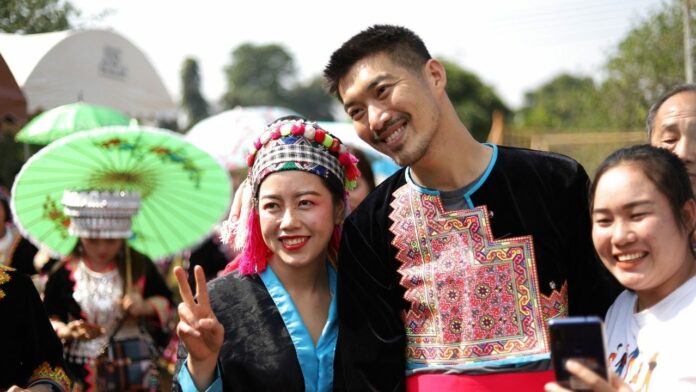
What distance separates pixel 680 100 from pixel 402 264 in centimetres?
129

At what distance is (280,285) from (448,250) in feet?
2.38

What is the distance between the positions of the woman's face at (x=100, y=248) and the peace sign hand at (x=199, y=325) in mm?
2510

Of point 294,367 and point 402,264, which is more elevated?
point 402,264

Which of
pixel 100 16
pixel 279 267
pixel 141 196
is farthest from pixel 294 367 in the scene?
pixel 100 16

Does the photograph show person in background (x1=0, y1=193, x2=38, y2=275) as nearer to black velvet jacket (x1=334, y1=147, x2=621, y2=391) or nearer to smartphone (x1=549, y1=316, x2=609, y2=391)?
black velvet jacket (x1=334, y1=147, x2=621, y2=391)

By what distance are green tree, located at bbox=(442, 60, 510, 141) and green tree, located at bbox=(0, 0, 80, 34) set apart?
2396 cm

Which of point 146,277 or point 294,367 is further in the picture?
point 146,277

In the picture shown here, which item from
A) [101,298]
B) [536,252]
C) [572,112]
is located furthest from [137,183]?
[572,112]

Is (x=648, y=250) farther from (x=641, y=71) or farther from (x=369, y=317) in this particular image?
(x=641, y=71)

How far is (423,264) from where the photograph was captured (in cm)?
273

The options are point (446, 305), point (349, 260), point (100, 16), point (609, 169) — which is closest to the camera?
point (609, 169)

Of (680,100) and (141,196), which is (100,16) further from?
(680,100)

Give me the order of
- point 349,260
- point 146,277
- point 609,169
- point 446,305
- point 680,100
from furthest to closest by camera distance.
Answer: point 146,277
point 680,100
point 349,260
point 446,305
point 609,169

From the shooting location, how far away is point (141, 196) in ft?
18.5
